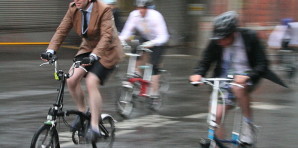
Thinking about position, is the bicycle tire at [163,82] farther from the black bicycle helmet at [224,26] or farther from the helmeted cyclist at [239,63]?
the black bicycle helmet at [224,26]

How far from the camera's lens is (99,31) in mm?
5945

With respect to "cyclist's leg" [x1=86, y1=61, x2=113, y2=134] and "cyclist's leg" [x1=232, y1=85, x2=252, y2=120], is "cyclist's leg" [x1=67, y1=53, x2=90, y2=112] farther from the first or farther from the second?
"cyclist's leg" [x1=232, y1=85, x2=252, y2=120]

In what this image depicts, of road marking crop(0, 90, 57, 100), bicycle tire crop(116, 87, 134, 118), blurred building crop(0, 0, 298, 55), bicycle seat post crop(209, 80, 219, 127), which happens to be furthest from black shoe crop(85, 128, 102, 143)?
blurred building crop(0, 0, 298, 55)

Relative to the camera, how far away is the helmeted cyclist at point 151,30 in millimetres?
8625

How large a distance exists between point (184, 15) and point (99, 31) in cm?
1283

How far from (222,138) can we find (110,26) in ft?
5.34

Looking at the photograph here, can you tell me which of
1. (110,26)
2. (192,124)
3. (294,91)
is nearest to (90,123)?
(110,26)

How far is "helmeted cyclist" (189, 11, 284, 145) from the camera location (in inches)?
206

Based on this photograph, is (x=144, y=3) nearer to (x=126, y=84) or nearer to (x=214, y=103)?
(x=126, y=84)

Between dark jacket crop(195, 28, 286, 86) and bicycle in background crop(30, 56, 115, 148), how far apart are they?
→ 1262 millimetres

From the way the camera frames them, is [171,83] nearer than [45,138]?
No

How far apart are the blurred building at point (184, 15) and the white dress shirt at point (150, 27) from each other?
27.3 ft

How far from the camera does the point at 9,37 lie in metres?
19.5

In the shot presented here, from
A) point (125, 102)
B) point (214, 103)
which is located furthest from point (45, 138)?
point (125, 102)
